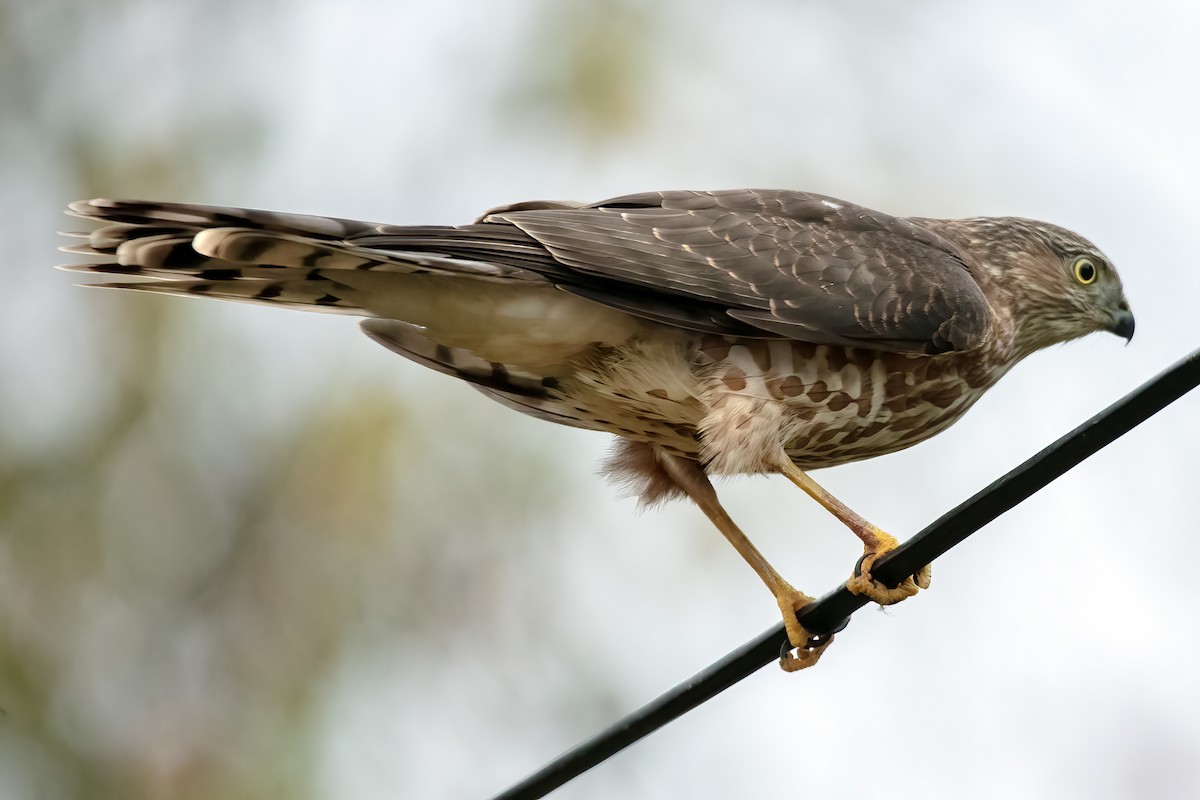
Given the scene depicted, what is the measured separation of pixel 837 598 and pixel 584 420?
1.30 metres

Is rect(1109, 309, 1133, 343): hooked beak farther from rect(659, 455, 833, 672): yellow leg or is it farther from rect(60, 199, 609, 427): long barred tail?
rect(60, 199, 609, 427): long barred tail

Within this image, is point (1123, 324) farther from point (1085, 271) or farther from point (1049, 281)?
point (1049, 281)

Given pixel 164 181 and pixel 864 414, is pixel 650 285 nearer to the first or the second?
pixel 864 414

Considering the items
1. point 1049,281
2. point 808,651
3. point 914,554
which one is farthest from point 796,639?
point 1049,281

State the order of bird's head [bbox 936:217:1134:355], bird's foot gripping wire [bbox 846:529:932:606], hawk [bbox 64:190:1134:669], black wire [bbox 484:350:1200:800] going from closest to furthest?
black wire [bbox 484:350:1200:800]
bird's foot gripping wire [bbox 846:529:932:606]
hawk [bbox 64:190:1134:669]
bird's head [bbox 936:217:1134:355]

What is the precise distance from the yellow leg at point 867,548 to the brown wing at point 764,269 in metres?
0.46

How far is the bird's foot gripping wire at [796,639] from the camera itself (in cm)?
454

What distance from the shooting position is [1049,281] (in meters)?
5.50

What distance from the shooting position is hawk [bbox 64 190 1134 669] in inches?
168

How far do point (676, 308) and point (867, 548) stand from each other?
0.96 m

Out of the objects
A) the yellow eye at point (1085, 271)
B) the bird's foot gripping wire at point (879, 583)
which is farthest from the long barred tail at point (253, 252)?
the yellow eye at point (1085, 271)

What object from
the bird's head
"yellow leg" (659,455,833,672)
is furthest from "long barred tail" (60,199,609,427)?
the bird's head

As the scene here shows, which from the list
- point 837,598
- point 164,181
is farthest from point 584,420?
point 164,181

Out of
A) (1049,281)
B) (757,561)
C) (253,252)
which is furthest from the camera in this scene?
(1049,281)
